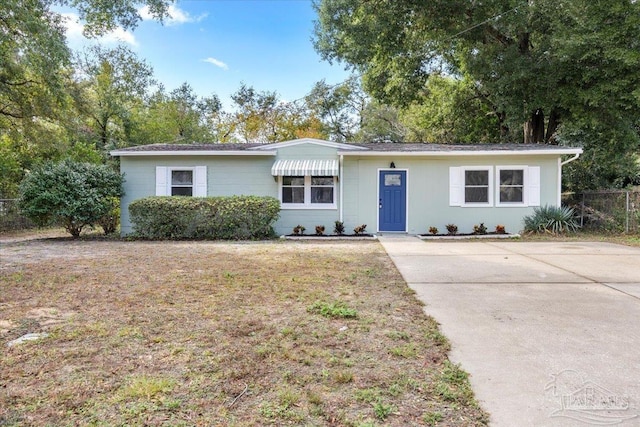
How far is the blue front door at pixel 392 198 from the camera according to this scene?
479 inches

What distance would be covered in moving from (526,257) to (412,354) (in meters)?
5.78

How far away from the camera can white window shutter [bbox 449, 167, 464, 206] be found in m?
12.0

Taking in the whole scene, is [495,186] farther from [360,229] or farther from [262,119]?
[262,119]

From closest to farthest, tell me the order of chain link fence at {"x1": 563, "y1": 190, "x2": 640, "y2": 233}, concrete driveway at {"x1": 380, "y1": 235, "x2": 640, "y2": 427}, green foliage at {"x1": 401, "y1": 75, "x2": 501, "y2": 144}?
concrete driveway at {"x1": 380, "y1": 235, "x2": 640, "y2": 427}, chain link fence at {"x1": 563, "y1": 190, "x2": 640, "y2": 233}, green foliage at {"x1": 401, "y1": 75, "x2": 501, "y2": 144}

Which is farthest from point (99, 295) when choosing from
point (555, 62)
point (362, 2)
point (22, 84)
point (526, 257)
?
point (555, 62)

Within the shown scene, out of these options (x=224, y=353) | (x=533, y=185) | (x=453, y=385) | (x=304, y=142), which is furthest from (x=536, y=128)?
(x=224, y=353)

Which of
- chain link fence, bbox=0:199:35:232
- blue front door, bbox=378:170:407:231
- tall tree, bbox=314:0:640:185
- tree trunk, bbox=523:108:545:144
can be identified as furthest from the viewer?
tree trunk, bbox=523:108:545:144

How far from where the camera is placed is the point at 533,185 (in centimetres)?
1195

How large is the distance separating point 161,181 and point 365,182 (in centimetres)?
653

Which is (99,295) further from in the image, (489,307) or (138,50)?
(138,50)

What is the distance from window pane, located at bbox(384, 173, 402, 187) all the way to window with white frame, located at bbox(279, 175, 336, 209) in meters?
1.73

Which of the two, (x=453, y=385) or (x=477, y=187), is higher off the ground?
(x=477, y=187)

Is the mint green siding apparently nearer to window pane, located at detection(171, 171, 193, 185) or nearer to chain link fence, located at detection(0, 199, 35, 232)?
window pane, located at detection(171, 171, 193, 185)

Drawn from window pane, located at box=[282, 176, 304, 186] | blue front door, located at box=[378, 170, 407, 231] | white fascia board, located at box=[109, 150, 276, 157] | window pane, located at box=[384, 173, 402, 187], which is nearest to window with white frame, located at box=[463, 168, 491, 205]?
blue front door, located at box=[378, 170, 407, 231]
